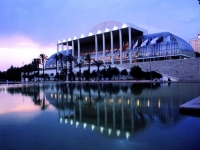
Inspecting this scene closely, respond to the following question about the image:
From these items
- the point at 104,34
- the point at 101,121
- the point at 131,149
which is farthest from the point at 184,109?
the point at 104,34

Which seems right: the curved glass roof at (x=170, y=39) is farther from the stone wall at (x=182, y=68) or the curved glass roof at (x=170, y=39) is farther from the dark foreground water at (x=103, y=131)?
the dark foreground water at (x=103, y=131)

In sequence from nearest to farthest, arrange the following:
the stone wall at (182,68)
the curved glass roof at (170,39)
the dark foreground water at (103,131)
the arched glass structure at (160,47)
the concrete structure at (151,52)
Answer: the dark foreground water at (103,131)
the stone wall at (182,68)
the concrete structure at (151,52)
the arched glass structure at (160,47)
the curved glass roof at (170,39)

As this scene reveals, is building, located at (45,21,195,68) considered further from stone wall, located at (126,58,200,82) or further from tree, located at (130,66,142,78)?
tree, located at (130,66,142,78)

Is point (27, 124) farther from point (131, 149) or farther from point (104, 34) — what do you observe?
point (104, 34)

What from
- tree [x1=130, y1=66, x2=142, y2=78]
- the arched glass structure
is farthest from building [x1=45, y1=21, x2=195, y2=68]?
tree [x1=130, y1=66, x2=142, y2=78]

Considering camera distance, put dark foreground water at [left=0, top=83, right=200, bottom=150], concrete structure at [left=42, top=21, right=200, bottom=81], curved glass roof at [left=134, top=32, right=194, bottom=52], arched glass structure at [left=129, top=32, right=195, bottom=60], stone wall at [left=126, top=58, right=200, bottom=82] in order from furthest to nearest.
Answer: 1. curved glass roof at [left=134, top=32, right=194, bottom=52]
2. arched glass structure at [left=129, top=32, right=195, bottom=60]
3. concrete structure at [left=42, top=21, right=200, bottom=81]
4. stone wall at [left=126, top=58, right=200, bottom=82]
5. dark foreground water at [left=0, top=83, right=200, bottom=150]

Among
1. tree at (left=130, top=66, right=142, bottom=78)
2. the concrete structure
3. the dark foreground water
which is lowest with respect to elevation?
the dark foreground water

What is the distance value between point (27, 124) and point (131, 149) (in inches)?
202

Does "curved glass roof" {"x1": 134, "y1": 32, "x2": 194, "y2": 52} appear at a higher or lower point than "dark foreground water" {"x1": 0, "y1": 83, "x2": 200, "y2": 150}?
higher

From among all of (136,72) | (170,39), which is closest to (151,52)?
(170,39)

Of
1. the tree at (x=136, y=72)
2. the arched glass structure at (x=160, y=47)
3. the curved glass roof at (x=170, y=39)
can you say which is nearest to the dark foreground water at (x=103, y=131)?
the tree at (x=136, y=72)

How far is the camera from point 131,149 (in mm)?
5535

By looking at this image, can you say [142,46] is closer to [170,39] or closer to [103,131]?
[170,39]

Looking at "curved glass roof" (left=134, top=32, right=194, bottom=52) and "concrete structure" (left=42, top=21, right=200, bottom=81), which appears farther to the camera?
"curved glass roof" (left=134, top=32, right=194, bottom=52)
